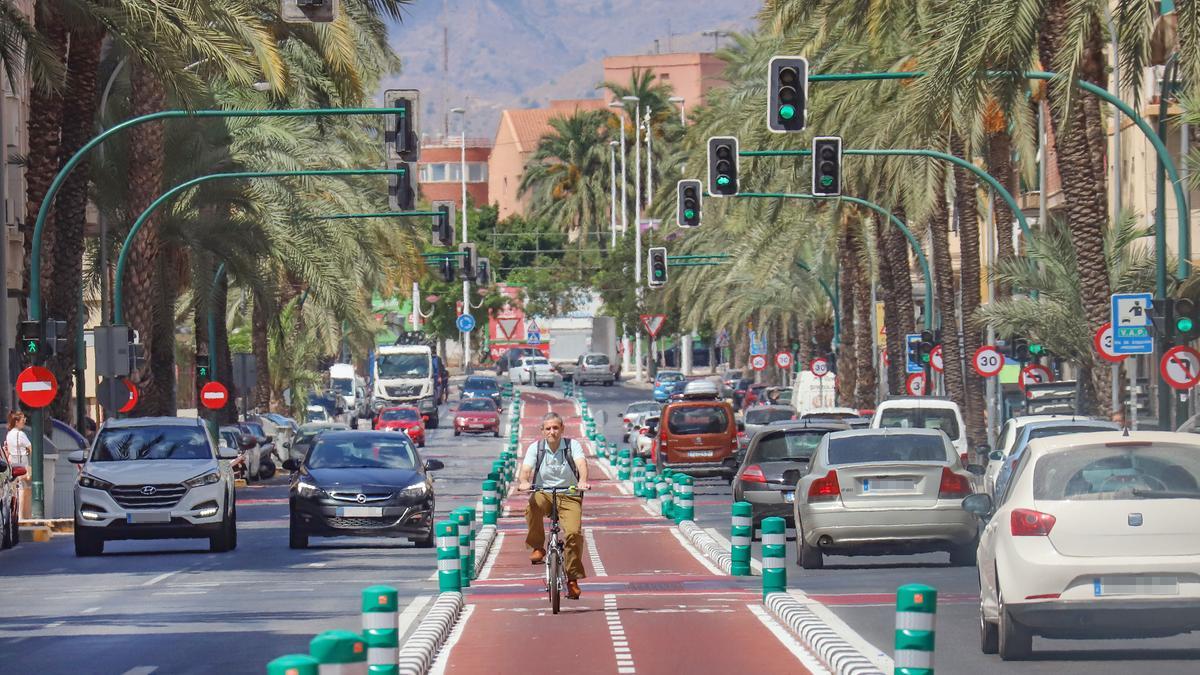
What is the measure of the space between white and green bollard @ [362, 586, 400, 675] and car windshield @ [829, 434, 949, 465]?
499 inches

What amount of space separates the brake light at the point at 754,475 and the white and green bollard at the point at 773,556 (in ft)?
29.6

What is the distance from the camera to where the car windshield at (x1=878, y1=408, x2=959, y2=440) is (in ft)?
115

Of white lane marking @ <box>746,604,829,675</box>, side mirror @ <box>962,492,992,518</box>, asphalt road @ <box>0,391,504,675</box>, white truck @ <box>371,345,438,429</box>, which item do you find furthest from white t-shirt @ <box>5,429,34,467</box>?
white truck @ <box>371,345,438,429</box>

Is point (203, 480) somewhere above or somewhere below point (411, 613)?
above

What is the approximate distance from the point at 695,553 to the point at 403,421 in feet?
149

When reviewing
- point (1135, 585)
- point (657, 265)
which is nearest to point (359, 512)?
point (1135, 585)

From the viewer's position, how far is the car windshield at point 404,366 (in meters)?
90.1

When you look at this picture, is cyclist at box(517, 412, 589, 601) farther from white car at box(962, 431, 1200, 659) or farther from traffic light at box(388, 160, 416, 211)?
traffic light at box(388, 160, 416, 211)

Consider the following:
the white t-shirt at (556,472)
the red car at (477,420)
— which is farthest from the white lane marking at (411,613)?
the red car at (477,420)

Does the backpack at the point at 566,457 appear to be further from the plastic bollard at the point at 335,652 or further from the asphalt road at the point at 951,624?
the plastic bollard at the point at 335,652

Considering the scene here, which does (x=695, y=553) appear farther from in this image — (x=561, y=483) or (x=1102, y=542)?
(x=1102, y=542)

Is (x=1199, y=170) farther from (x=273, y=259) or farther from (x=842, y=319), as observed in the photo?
(x=842, y=319)

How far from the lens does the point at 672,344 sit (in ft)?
440

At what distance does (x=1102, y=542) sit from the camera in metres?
13.5
